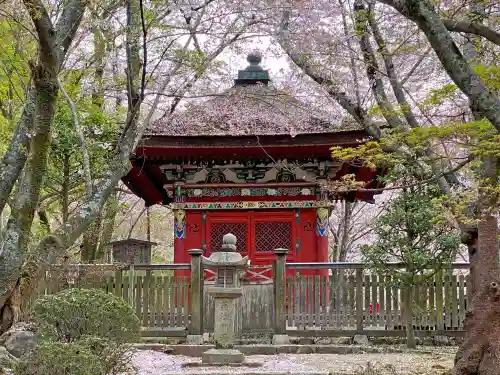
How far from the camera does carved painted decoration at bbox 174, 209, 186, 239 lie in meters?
14.4

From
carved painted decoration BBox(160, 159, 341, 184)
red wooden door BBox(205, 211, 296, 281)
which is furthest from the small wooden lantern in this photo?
carved painted decoration BBox(160, 159, 341, 184)

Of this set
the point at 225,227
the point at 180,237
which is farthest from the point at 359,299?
the point at 180,237

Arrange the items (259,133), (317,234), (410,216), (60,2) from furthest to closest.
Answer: (317,234) < (259,133) < (410,216) < (60,2)

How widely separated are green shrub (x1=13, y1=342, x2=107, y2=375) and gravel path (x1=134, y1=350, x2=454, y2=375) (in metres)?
2.22

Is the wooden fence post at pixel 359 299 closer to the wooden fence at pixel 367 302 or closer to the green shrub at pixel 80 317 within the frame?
the wooden fence at pixel 367 302

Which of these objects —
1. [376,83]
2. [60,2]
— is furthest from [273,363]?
[60,2]

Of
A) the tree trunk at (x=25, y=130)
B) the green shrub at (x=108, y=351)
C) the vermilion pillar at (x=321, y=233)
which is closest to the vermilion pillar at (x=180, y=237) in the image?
the vermilion pillar at (x=321, y=233)

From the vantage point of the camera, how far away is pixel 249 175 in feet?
47.6

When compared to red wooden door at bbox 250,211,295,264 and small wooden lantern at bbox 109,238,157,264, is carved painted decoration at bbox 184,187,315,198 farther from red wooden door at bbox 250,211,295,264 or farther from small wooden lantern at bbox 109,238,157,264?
small wooden lantern at bbox 109,238,157,264

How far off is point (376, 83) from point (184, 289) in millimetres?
5477

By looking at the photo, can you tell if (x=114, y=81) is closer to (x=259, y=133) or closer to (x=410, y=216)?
(x=259, y=133)

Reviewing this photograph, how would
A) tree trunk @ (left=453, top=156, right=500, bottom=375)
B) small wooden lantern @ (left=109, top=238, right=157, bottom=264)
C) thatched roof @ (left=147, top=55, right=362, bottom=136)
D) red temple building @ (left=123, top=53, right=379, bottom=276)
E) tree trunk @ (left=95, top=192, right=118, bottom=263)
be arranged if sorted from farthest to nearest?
tree trunk @ (left=95, top=192, right=118, bottom=263) → red temple building @ (left=123, top=53, right=379, bottom=276) → small wooden lantern @ (left=109, top=238, right=157, bottom=264) → thatched roof @ (left=147, top=55, right=362, bottom=136) → tree trunk @ (left=453, top=156, right=500, bottom=375)

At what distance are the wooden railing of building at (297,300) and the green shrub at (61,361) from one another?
540 centimetres

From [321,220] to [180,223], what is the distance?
3314mm
